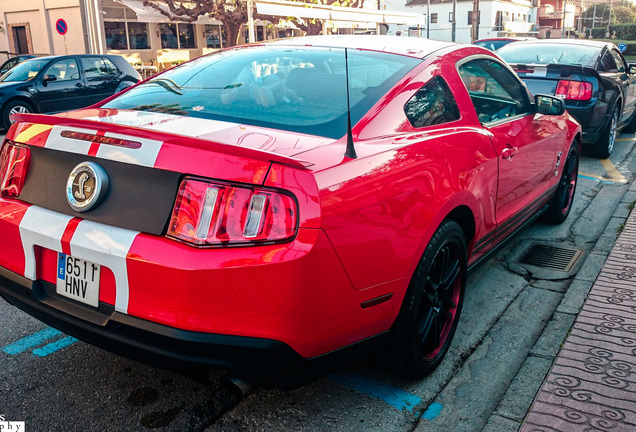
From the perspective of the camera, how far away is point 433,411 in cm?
265

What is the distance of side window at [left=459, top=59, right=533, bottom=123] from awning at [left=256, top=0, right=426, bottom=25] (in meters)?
11.6

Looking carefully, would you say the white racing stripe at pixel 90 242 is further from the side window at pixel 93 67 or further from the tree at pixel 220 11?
the tree at pixel 220 11

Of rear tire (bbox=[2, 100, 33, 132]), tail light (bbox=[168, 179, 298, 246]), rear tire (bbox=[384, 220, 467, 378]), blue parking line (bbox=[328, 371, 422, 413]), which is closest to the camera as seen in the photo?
tail light (bbox=[168, 179, 298, 246])

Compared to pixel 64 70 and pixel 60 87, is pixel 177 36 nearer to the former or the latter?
pixel 64 70

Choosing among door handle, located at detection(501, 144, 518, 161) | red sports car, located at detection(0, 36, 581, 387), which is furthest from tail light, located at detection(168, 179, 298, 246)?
door handle, located at detection(501, 144, 518, 161)

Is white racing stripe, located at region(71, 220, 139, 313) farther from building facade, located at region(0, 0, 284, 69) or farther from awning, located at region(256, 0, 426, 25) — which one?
building facade, located at region(0, 0, 284, 69)

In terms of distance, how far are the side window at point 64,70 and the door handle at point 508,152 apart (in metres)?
11.5

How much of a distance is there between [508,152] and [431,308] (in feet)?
3.87

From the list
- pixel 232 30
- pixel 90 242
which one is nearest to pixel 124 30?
pixel 232 30

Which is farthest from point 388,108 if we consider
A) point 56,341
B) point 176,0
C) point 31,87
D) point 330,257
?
point 176,0

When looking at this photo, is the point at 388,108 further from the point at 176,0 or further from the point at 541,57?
the point at 176,0

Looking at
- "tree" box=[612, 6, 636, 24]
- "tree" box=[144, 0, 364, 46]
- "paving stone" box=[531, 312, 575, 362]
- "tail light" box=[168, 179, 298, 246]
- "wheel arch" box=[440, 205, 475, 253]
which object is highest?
"tree" box=[612, 6, 636, 24]

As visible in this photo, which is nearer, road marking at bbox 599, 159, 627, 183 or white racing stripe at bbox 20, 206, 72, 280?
white racing stripe at bbox 20, 206, 72, 280

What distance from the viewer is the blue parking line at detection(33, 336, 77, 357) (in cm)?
301
